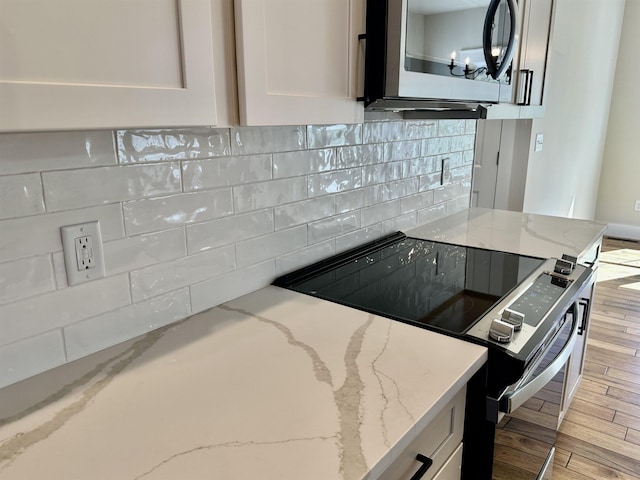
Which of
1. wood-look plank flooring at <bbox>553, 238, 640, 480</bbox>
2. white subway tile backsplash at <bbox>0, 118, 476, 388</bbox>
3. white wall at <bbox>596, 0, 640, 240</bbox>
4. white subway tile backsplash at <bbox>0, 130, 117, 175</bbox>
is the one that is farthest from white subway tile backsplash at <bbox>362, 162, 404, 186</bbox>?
white wall at <bbox>596, 0, 640, 240</bbox>

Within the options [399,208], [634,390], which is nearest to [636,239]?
[634,390]

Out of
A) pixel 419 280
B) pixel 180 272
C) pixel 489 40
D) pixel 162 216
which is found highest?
pixel 489 40

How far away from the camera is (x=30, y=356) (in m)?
0.92

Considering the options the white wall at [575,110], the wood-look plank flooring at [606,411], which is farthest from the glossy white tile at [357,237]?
the white wall at [575,110]

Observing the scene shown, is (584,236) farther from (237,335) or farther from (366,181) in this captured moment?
(237,335)

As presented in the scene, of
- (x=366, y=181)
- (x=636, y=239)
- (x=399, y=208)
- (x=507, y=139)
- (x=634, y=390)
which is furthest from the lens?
(x=636, y=239)

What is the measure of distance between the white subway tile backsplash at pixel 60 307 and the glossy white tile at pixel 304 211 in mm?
482

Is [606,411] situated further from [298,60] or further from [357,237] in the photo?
[298,60]

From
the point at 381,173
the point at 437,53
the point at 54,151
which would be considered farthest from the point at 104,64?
the point at 381,173

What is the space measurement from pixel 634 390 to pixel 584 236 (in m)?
1.06

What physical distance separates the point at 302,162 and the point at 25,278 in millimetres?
786

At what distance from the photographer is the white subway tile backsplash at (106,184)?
2.99 feet

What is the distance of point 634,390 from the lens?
2471 millimetres

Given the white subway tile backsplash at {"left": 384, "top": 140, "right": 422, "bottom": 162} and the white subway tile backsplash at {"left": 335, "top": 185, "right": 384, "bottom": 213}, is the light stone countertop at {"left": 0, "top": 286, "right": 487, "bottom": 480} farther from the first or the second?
the white subway tile backsplash at {"left": 384, "top": 140, "right": 422, "bottom": 162}
